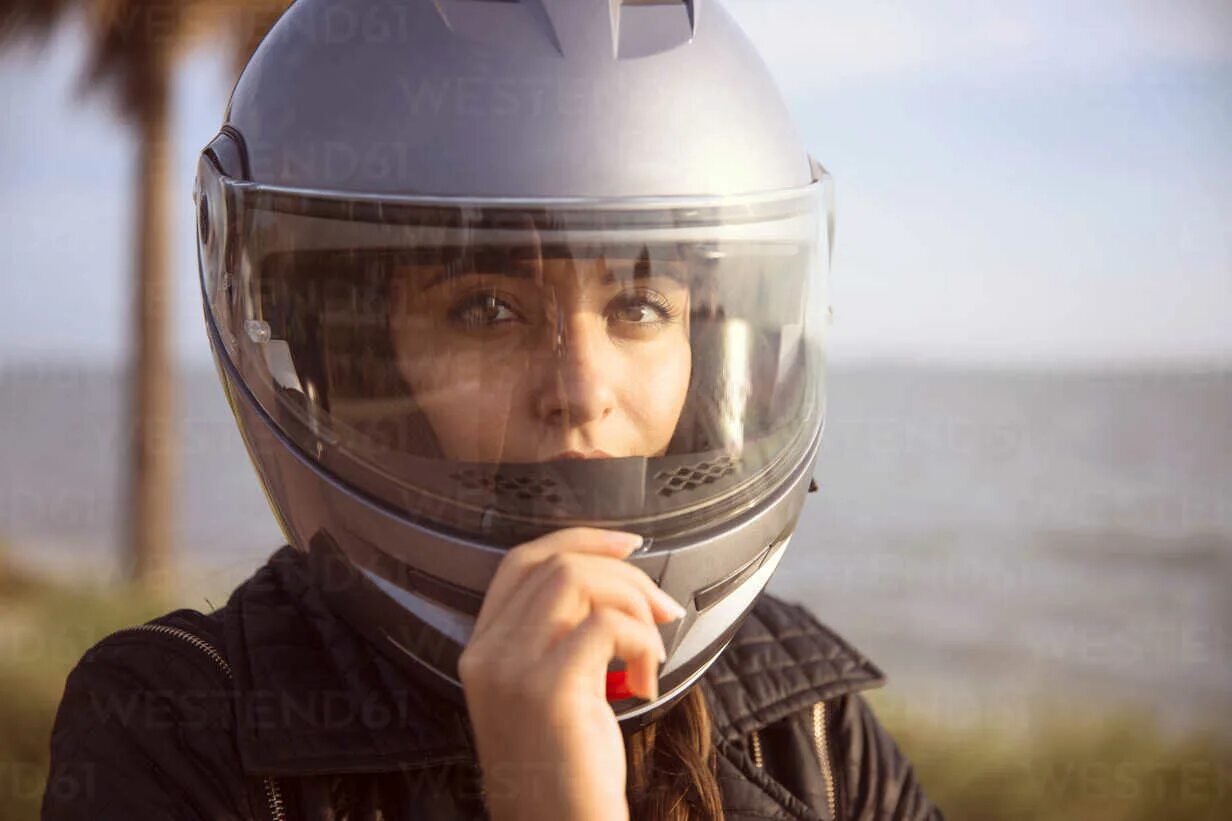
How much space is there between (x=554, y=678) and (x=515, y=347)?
322mm

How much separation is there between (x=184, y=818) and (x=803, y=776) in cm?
64

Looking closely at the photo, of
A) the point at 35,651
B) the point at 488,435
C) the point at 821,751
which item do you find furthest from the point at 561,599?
the point at 35,651

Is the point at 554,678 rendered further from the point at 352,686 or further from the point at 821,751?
the point at 821,751

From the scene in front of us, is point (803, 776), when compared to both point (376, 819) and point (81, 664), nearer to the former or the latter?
point (376, 819)

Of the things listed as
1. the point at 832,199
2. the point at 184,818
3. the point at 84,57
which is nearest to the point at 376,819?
the point at 184,818

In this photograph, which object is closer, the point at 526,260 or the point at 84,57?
the point at 526,260

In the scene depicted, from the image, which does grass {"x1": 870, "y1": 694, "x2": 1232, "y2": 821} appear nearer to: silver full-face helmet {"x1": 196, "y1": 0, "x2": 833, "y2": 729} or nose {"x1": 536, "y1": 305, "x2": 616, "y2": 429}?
silver full-face helmet {"x1": 196, "y1": 0, "x2": 833, "y2": 729}

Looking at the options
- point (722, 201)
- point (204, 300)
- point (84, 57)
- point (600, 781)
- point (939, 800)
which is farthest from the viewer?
point (84, 57)

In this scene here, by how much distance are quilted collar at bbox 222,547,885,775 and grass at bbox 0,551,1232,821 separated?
1.84 meters

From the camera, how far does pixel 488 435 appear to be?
3.92ft

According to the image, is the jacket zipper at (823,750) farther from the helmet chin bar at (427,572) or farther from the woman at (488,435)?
the helmet chin bar at (427,572)

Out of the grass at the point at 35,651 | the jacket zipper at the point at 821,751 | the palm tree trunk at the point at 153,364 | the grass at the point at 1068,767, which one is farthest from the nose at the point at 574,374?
the palm tree trunk at the point at 153,364

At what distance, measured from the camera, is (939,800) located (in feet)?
10.3

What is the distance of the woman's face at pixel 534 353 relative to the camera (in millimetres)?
1170
